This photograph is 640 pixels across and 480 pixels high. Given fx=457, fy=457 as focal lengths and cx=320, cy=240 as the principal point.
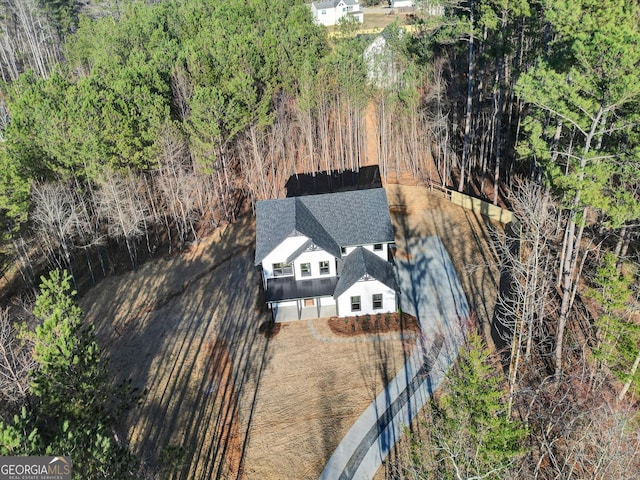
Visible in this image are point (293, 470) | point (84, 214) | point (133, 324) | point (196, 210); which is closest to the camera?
point (293, 470)

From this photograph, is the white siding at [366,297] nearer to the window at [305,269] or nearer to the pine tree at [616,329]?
the window at [305,269]

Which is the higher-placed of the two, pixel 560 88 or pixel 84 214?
pixel 560 88

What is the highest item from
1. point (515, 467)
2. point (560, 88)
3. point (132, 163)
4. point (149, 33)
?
point (149, 33)

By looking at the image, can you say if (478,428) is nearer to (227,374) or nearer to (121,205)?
(227,374)

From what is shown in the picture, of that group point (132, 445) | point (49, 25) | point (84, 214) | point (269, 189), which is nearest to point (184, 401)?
point (132, 445)

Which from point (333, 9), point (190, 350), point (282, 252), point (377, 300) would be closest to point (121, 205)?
point (190, 350)

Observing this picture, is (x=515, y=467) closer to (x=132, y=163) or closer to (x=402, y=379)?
(x=402, y=379)

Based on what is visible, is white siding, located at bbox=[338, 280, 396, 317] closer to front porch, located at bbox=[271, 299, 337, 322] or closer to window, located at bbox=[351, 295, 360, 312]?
window, located at bbox=[351, 295, 360, 312]

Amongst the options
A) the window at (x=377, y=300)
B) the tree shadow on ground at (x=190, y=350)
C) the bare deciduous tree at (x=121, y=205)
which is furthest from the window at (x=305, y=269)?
the bare deciduous tree at (x=121, y=205)
